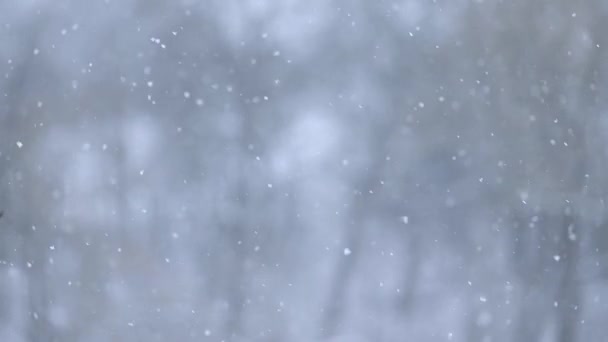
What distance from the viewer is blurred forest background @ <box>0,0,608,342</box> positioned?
1.70 ft

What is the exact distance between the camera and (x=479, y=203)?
0.53 metres

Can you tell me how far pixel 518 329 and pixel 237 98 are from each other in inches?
8.7

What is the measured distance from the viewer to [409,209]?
1.71 feet

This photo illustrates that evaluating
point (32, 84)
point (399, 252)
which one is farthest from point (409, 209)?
point (32, 84)

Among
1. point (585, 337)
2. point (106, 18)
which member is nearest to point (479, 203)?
point (585, 337)

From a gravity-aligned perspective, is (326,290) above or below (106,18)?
below

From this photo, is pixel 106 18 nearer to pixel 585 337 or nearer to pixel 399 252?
pixel 399 252

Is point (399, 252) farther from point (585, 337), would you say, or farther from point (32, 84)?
point (32, 84)

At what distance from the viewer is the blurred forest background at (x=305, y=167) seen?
52 centimetres

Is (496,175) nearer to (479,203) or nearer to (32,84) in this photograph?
(479,203)

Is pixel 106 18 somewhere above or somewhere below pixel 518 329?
above

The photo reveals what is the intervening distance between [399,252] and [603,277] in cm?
14

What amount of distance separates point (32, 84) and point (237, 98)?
0.13 meters

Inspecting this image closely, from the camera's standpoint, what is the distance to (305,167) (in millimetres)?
517
